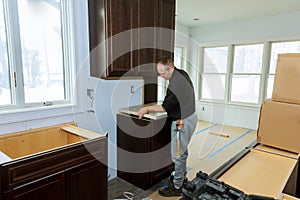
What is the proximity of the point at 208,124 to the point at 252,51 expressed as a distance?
2111 mm

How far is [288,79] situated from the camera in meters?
1.38

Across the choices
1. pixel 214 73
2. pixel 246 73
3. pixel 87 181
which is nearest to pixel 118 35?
pixel 87 181

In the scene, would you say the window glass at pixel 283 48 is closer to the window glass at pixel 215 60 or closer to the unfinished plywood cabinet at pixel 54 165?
the window glass at pixel 215 60

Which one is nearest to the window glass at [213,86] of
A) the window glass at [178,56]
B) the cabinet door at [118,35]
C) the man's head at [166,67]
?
the window glass at [178,56]

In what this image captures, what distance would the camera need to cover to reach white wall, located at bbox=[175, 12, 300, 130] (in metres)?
4.40

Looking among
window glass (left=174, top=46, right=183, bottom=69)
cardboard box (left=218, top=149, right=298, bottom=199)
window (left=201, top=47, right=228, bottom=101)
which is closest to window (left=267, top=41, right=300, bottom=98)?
window (left=201, top=47, right=228, bottom=101)

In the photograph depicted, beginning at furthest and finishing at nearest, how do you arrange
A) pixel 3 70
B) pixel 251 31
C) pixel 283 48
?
pixel 251 31, pixel 283 48, pixel 3 70

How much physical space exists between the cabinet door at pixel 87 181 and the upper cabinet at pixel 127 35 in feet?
2.83

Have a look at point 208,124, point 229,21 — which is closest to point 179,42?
point 229,21

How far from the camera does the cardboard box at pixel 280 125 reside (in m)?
1.36

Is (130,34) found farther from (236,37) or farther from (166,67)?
(236,37)

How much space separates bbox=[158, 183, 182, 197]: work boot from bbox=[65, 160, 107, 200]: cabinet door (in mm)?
721

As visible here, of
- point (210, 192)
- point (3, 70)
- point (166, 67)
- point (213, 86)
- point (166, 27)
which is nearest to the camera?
point (210, 192)

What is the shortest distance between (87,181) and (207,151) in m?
2.52
